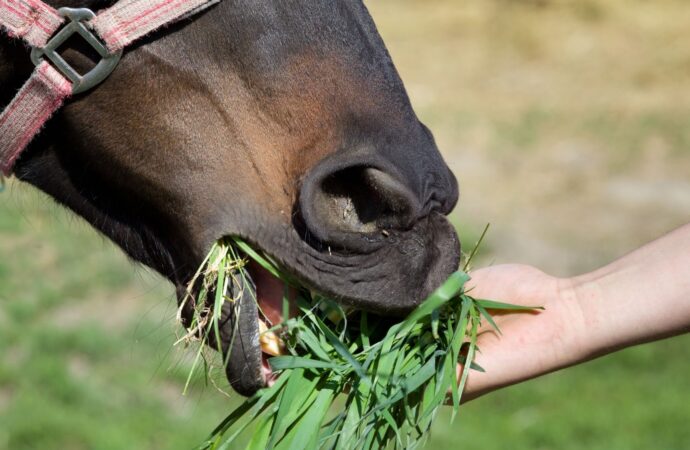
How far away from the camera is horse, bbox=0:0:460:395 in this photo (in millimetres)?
1952

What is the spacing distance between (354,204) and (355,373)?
0.37 m

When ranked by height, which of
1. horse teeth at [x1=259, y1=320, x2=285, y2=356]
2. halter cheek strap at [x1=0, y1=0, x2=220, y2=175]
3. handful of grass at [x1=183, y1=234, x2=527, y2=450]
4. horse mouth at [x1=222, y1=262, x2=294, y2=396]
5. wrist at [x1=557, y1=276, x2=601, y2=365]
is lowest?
wrist at [x1=557, y1=276, x2=601, y2=365]

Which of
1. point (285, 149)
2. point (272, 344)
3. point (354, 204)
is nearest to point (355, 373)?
point (272, 344)

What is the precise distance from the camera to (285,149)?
1997mm

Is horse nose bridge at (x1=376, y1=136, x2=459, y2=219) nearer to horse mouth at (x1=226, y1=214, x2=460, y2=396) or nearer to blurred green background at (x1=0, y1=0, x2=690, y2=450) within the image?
horse mouth at (x1=226, y1=214, x2=460, y2=396)

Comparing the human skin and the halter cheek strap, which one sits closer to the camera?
the halter cheek strap

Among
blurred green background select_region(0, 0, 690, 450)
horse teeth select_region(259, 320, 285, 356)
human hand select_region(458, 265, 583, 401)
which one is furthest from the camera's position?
blurred green background select_region(0, 0, 690, 450)

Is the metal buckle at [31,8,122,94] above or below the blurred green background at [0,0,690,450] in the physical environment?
above

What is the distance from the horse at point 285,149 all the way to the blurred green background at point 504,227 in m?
0.40

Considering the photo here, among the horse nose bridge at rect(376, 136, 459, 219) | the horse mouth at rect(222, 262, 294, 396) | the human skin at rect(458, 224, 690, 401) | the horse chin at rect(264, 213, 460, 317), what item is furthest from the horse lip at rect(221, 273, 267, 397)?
the human skin at rect(458, 224, 690, 401)

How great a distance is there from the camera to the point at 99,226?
2.26m

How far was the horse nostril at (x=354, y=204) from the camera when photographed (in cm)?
191

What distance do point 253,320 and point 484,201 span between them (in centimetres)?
497

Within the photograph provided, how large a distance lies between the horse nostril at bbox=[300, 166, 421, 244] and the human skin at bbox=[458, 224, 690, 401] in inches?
15.9
